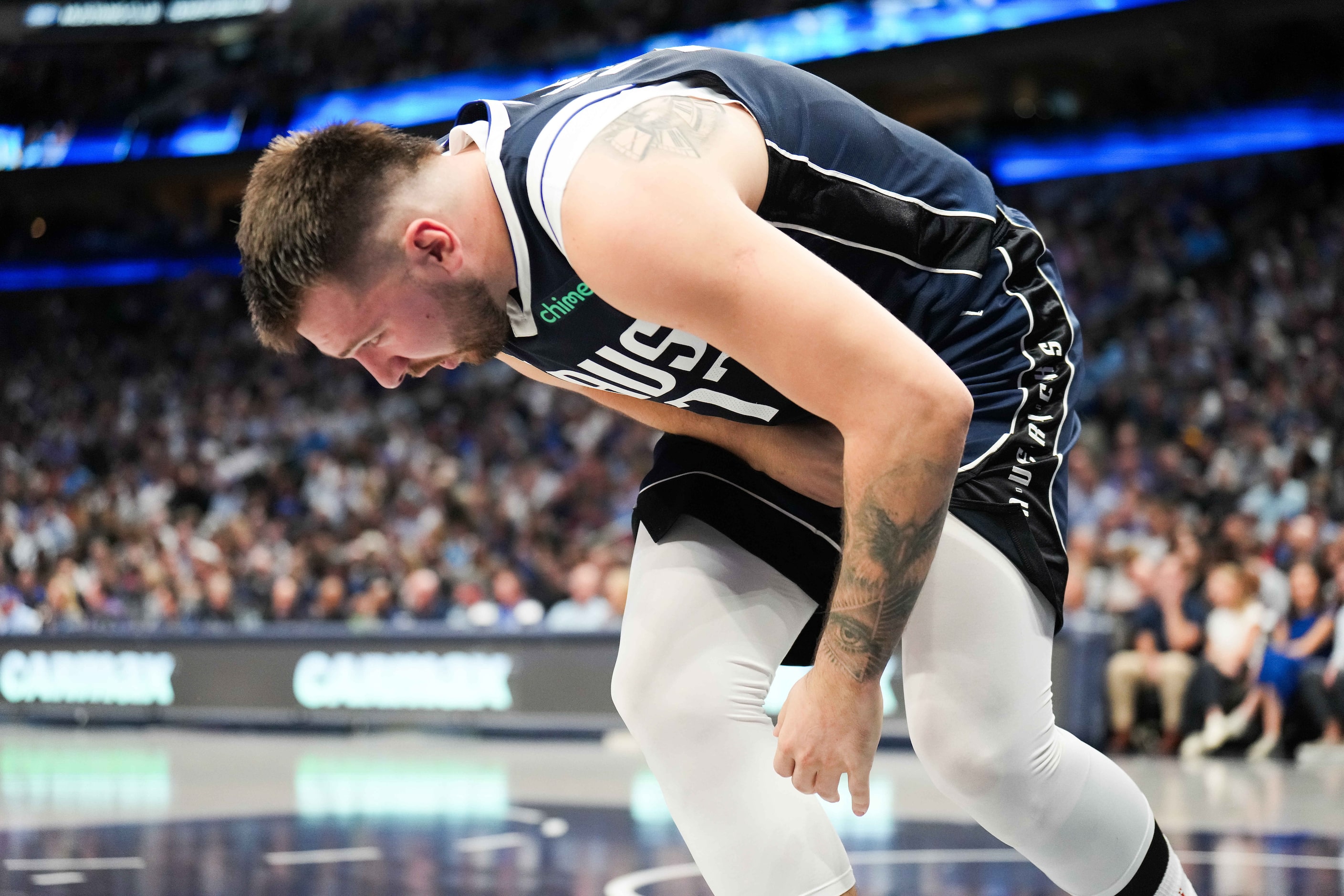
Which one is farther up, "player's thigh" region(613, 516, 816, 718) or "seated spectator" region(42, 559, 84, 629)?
"seated spectator" region(42, 559, 84, 629)

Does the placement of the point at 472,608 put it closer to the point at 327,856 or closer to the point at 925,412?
the point at 327,856

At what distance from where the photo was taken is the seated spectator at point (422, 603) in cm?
1089

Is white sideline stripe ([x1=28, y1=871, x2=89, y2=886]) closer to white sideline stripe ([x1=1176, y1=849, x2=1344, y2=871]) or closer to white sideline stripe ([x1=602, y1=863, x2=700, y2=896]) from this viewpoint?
white sideline stripe ([x1=602, y1=863, x2=700, y2=896])

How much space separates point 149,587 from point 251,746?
397cm

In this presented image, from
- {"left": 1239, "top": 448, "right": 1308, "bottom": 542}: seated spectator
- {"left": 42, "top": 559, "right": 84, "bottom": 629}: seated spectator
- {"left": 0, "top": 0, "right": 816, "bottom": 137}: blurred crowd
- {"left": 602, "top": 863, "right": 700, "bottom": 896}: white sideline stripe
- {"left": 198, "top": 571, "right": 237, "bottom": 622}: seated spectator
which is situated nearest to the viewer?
{"left": 602, "top": 863, "right": 700, "bottom": 896}: white sideline stripe

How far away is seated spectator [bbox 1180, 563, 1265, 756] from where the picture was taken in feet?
27.6

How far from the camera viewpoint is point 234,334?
2059 cm

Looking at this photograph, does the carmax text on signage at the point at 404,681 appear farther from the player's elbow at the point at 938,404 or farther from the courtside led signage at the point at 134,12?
the courtside led signage at the point at 134,12

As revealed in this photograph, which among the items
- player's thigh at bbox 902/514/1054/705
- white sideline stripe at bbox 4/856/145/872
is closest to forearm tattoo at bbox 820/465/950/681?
player's thigh at bbox 902/514/1054/705

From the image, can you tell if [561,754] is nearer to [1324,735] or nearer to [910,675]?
[1324,735]

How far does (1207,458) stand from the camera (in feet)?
37.9

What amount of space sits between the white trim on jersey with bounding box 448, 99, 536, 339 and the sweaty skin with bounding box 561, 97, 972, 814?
156mm

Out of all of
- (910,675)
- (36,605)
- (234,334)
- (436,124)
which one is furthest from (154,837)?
(234,334)

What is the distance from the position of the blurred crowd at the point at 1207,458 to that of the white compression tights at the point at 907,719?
2.59 metres
